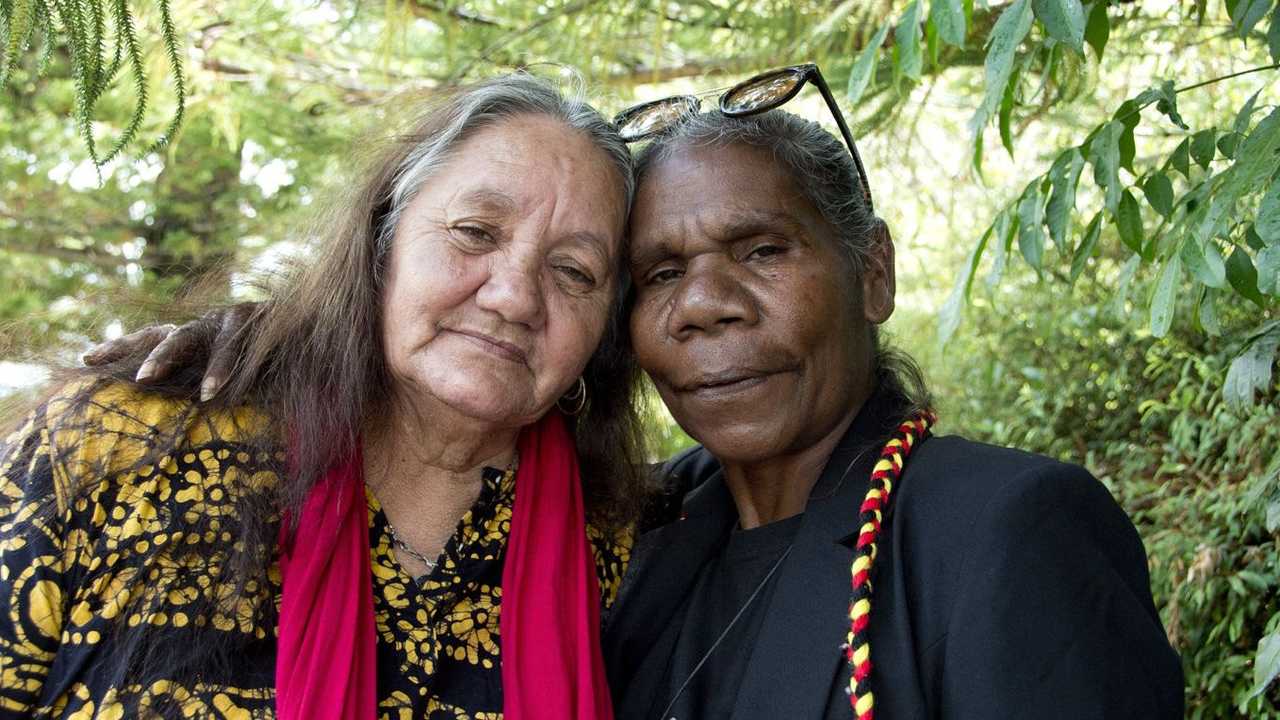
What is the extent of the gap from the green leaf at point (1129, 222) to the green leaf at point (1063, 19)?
38cm

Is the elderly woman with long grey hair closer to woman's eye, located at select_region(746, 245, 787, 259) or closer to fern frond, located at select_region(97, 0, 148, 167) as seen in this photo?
woman's eye, located at select_region(746, 245, 787, 259)

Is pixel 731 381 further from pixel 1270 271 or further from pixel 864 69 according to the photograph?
pixel 1270 271

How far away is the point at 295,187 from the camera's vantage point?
6.07 meters

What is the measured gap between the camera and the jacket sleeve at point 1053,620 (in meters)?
1.67

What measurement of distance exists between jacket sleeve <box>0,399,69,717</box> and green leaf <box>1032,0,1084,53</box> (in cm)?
170

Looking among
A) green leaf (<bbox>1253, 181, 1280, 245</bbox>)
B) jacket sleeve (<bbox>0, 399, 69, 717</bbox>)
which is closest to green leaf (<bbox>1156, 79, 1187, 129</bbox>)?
green leaf (<bbox>1253, 181, 1280, 245</bbox>)

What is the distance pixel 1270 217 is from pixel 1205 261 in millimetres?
150

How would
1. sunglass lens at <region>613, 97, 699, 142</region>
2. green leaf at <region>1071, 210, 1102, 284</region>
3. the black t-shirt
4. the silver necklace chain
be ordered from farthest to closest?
sunglass lens at <region>613, 97, 699, 142</region>
the silver necklace chain
the black t-shirt
green leaf at <region>1071, 210, 1102, 284</region>

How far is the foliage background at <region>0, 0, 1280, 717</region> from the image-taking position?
6.12 ft

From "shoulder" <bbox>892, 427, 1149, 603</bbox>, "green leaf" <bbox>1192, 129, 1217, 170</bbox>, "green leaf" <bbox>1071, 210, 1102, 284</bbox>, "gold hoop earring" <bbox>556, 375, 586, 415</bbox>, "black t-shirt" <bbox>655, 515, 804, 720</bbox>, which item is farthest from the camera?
"gold hoop earring" <bbox>556, 375, 586, 415</bbox>

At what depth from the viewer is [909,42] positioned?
182cm

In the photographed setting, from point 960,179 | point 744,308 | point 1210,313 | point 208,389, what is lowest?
point 960,179

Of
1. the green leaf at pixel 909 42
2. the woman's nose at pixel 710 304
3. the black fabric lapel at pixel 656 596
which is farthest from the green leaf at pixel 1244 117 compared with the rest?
the black fabric lapel at pixel 656 596

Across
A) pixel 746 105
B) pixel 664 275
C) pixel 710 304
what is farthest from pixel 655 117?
pixel 710 304
